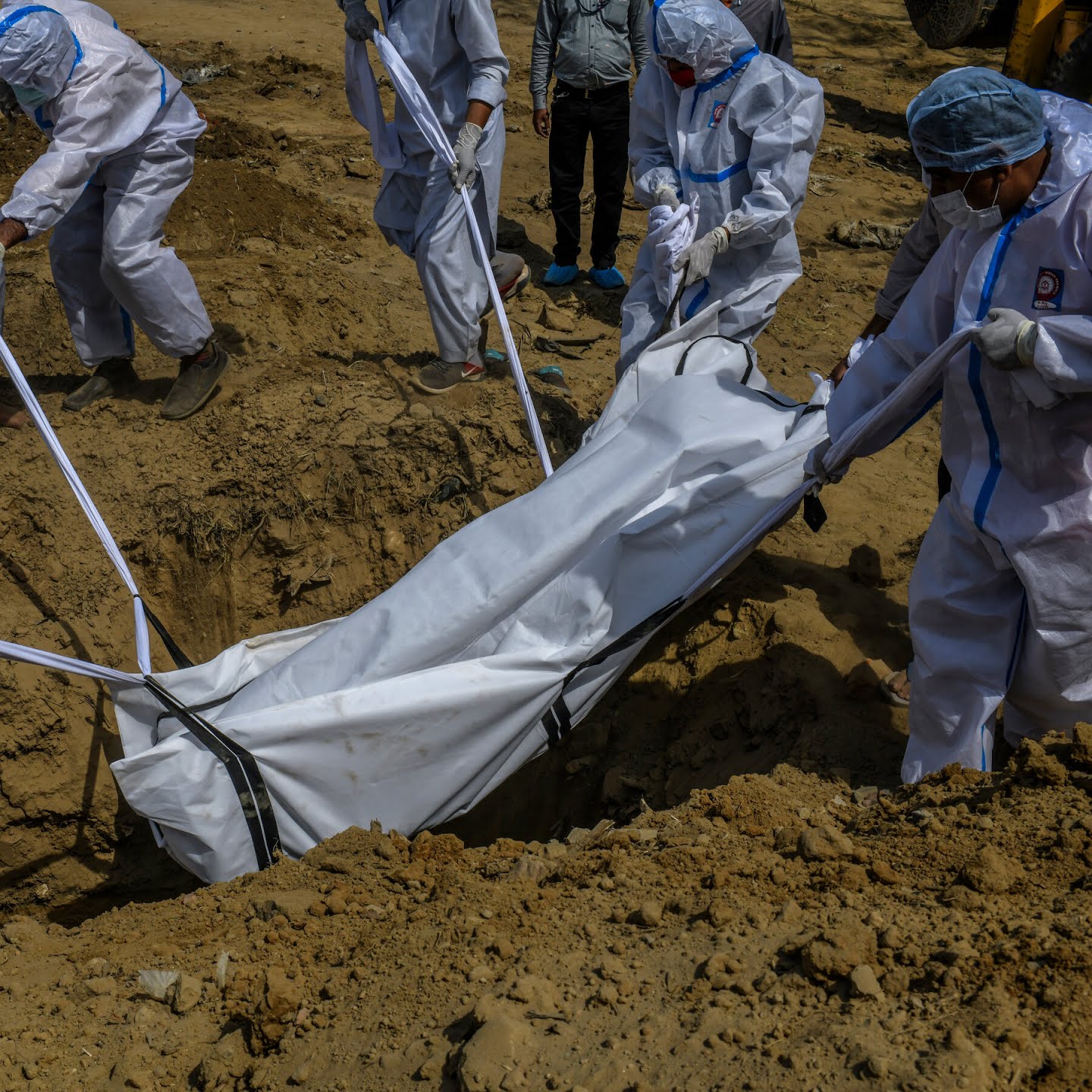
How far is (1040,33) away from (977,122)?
6315 mm

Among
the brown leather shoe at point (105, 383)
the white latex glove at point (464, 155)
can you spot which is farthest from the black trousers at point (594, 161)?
the brown leather shoe at point (105, 383)

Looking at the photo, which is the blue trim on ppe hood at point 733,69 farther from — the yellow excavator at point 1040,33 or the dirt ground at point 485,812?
the yellow excavator at point 1040,33

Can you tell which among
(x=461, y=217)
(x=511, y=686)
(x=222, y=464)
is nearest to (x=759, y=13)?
(x=461, y=217)

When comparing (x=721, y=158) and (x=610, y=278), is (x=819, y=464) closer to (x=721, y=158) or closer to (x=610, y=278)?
(x=721, y=158)

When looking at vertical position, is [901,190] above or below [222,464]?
below

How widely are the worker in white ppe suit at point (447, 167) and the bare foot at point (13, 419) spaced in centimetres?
158

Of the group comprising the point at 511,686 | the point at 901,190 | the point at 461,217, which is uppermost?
the point at 461,217

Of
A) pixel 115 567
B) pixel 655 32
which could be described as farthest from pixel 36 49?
pixel 655 32

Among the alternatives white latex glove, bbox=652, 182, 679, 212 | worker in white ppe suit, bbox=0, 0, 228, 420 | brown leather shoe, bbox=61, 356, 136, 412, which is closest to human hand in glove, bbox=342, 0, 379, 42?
worker in white ppe suit, bbox=0, 0, 228, 420

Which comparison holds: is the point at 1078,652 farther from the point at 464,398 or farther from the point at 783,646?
the point at 464,398

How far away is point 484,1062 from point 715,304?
2661 mm

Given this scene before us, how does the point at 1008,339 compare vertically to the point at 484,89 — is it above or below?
above

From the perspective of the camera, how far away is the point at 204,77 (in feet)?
29.8

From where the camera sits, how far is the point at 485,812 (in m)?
3.59
